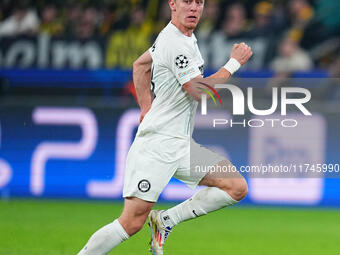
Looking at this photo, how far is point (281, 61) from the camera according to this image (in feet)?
42.5

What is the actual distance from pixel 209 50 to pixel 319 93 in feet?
8.78

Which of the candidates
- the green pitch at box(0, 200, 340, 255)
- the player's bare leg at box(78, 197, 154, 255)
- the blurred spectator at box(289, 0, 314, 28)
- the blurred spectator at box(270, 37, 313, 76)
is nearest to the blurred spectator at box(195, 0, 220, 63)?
the blurred spectator at box(270, 37, 313, 76)

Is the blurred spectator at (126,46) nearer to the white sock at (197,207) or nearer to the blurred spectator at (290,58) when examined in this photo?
the blurred spectator at (290,58)

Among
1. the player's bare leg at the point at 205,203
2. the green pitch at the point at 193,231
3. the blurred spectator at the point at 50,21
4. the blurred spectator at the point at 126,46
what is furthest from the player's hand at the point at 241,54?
the blurred spectator at the point at 50,21

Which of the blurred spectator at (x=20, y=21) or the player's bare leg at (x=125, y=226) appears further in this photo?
the blurred spectator at (x=20, y=21)

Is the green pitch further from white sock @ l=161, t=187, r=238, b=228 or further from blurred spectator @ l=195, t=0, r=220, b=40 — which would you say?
blurred spectator @ l=195, t=0, r=220, b=40

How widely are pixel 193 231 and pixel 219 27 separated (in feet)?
17.2

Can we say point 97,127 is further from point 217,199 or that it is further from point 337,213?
point 217,199

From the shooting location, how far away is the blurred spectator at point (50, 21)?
599 inches

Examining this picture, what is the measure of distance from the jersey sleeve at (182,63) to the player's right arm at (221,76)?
0.14 feet

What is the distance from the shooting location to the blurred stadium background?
9.41m

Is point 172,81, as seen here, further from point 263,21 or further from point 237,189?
point 263,21

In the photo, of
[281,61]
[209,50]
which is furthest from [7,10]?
A: [281,61]

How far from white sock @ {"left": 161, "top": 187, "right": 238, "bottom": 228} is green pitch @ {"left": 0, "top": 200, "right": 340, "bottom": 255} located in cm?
134
